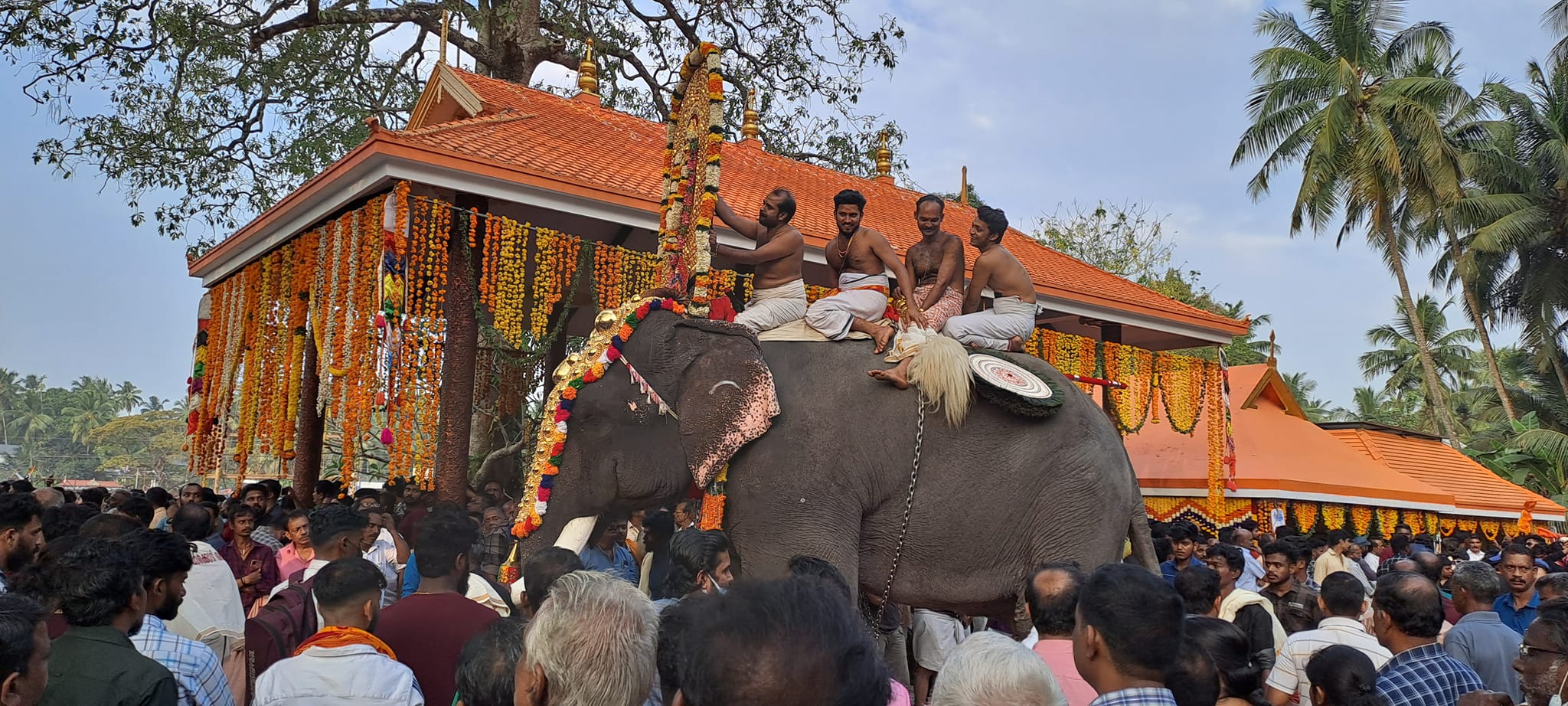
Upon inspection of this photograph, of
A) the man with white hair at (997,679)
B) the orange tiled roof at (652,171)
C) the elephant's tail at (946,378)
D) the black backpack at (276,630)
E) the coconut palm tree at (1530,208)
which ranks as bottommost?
the black backpack at (276,630)

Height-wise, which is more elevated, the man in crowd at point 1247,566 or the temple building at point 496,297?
the temple building at point 496,297

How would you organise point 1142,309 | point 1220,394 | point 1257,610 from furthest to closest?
1. point 1220,394
2. point 1142,309
3. point 1257,610

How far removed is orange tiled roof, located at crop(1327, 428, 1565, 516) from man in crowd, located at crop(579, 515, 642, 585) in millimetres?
12744

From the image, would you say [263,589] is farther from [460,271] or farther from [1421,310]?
[1421,310]

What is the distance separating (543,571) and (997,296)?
10.8 ft

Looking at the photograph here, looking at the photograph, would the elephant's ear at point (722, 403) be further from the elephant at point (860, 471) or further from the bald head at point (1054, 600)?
the bald head at point (1054, 600)

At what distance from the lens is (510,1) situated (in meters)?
14.7

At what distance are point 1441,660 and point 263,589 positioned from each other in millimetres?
4872

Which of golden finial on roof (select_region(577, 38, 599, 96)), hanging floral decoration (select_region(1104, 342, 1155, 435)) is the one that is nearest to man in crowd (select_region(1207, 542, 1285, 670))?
hanging floral decoration (select_region(1104, 342, 1155, 435))

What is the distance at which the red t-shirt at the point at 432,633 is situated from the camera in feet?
11.0

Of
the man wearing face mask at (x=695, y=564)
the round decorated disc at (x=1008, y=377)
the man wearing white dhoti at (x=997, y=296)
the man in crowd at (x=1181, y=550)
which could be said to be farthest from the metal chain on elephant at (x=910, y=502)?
the man in crowd at (x=1181, y=550)

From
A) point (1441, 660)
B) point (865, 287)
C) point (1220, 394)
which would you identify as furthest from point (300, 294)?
point (1220, 394)

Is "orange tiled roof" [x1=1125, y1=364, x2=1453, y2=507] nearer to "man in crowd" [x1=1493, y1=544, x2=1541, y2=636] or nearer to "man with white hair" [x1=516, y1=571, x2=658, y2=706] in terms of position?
"man in crowd" [x1=1493, y1=544, x2=1541, y2=636]

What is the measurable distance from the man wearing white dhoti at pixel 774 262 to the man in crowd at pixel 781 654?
3.82m
